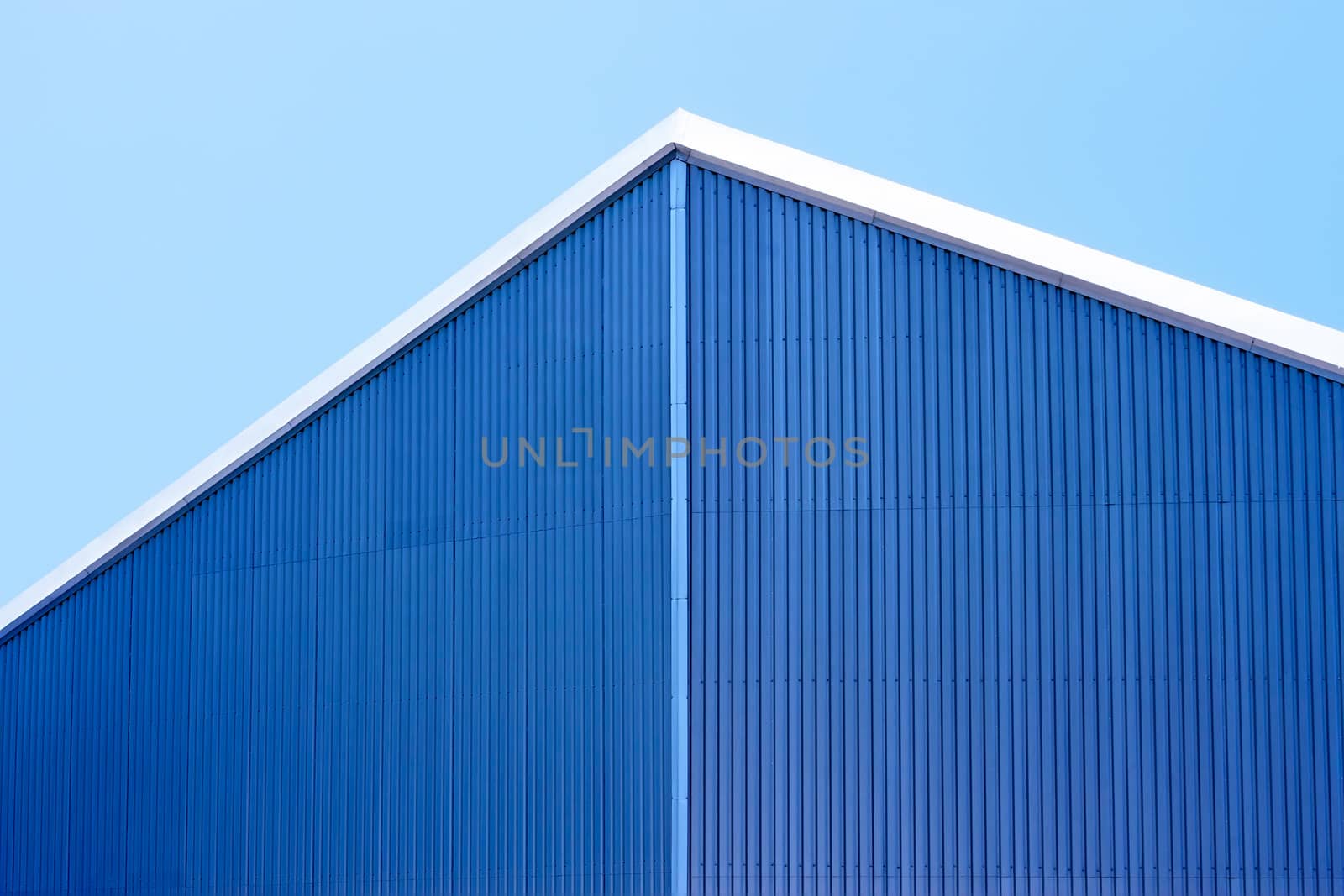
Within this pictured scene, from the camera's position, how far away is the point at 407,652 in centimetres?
2341

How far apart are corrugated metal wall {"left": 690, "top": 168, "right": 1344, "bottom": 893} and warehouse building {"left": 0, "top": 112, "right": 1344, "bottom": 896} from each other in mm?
41

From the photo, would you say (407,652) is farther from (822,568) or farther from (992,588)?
(992,588)

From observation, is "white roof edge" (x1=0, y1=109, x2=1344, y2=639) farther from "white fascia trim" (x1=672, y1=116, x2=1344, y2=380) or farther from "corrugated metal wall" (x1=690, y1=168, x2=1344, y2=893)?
"corrugated metal wall" (x1=690, y1=168, x2=1344, y2=893)

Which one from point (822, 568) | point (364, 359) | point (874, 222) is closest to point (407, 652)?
point (364, 359)

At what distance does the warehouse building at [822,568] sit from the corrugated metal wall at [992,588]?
4 cm


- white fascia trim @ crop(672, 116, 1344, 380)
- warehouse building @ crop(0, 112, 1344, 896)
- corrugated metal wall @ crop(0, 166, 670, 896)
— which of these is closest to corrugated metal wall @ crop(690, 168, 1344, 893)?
warehouse building @ crop(0, 112, 1344, 896)

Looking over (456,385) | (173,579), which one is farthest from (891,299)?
(173,579)

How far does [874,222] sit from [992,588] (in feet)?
15.4

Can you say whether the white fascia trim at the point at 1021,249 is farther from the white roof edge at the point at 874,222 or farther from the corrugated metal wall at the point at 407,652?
the corrugated metal wall at the point at 407,652

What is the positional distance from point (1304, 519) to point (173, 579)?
16.7 metres

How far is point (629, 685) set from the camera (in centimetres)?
2100

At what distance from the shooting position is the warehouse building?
63.6 ft

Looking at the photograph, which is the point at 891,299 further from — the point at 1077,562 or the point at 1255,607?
the point at 1255,607

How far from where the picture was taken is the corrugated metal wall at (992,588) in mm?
19266
